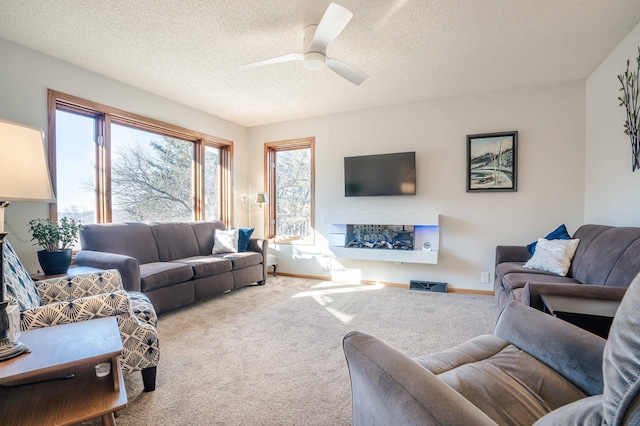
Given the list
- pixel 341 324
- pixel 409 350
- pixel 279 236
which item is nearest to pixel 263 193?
pixel 279 236

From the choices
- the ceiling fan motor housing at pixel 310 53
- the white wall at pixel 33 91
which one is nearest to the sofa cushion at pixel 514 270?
the ceiling fan motor housing at pixel 310 53

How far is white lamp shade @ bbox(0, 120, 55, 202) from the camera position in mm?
1121

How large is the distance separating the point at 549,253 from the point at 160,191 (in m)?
4.70

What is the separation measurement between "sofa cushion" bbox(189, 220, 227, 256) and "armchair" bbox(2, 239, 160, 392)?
6.84ft

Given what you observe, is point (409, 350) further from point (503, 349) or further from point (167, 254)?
point (167, 254)

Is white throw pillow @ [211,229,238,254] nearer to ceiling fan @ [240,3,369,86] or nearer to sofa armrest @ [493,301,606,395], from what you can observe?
ceiling fan @ [240,3,369,86]

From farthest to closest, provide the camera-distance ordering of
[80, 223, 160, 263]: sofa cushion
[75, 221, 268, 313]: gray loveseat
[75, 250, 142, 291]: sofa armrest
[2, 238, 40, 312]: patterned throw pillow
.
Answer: [80, 223, 160, 263]: sofa cushion, [75, 221, 268, 313]: gray loveseat, [75, 250, 142, 291]: sofa armrest, [2, 238, 40, 312]: patterned throw pillow

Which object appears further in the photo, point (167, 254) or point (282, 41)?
point (167, 254)

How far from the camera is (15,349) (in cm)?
113

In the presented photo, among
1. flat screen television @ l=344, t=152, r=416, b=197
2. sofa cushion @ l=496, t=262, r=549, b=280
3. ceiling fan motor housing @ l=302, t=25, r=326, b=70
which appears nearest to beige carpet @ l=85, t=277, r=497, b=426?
sofa cushion @ l=496, t=262, r=549, b=280

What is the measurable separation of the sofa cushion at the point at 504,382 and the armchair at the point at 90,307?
5.14 ft

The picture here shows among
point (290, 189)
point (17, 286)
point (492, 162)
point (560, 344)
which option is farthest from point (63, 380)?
point (492, 162)

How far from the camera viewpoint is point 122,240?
10.9 ft

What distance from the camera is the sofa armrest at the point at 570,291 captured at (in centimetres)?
169
